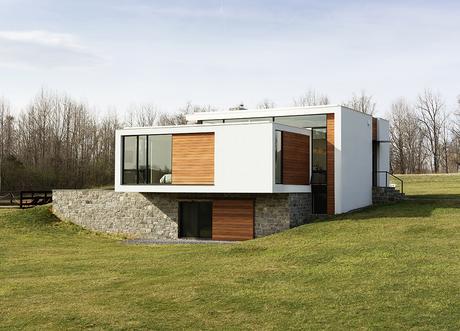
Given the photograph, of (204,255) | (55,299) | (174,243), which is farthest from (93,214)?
(55,299)

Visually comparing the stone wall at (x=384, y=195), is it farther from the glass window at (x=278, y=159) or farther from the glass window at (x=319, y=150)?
the glass window at (x=278, y=159)

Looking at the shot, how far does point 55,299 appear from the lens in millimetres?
12094

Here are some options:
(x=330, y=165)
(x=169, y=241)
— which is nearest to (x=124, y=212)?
(x=169, y=241)

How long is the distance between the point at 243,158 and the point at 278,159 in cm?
130

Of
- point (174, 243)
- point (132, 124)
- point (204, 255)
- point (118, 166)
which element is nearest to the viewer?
point (204, 255)

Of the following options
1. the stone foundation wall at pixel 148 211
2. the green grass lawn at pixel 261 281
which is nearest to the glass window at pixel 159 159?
the stone foundation wall at pixel 148 211

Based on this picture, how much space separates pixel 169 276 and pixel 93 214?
1315 cm

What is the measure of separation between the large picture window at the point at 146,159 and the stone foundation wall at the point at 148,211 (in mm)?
1384

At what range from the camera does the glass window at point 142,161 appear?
2334 centimetres

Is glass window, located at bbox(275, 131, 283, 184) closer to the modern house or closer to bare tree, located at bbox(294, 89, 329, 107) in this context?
the modern house

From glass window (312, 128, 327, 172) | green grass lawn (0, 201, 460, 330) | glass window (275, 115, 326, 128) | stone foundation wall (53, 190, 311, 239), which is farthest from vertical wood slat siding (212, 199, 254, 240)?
glass window (275, 115, 326, 128)

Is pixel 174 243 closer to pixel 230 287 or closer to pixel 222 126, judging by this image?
pixel 222 126

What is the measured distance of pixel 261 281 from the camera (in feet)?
43.4

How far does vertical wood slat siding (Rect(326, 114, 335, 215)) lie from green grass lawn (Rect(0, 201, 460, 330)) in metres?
1.87
